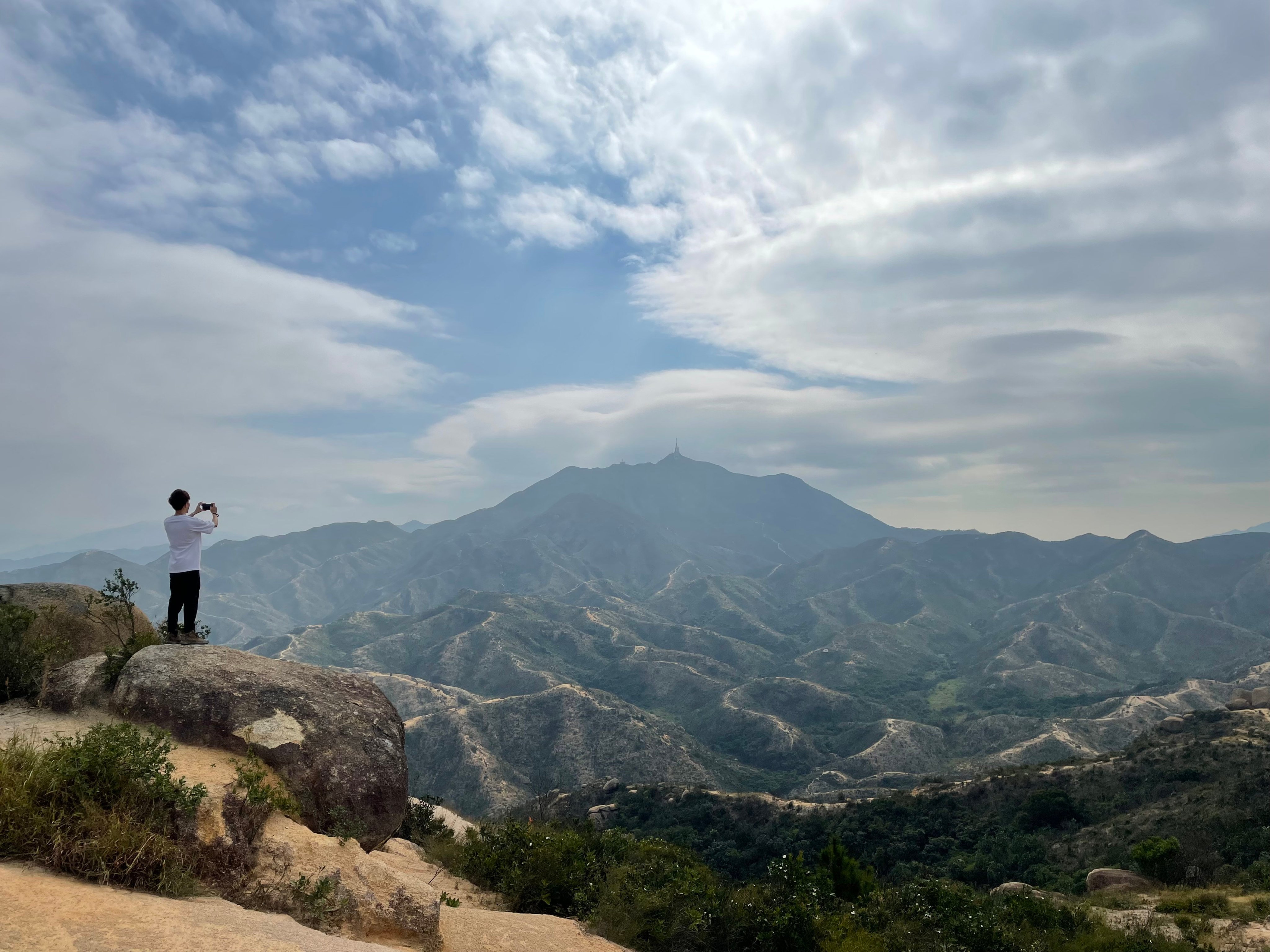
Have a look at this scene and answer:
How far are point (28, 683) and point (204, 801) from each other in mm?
6227

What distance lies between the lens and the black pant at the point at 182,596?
12109 mm

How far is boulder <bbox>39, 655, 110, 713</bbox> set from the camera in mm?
10273

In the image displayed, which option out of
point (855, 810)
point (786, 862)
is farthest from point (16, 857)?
point (855, 810)

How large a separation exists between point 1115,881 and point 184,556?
37.4 m

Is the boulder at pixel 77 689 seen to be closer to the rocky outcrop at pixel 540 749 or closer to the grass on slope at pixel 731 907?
the grass on slope at pixel 731 907

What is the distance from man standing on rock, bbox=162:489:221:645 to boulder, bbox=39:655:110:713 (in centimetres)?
140

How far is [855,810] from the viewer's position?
189 ft

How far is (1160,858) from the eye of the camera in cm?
2888


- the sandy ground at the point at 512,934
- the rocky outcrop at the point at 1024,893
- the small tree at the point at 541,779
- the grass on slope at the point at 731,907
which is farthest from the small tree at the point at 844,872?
the small tree at the point at 541,779

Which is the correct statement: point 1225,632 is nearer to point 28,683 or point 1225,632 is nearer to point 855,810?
point 855,810

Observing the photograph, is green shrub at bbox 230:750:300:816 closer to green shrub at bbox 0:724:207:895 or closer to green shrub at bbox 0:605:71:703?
green shrub at bbox 0:724:207:895

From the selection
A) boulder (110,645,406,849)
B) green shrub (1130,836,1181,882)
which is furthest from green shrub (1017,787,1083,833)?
boulder (110,645,406,849)

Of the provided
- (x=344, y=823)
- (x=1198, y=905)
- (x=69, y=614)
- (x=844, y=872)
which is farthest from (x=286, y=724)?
(x=1198, y=905)

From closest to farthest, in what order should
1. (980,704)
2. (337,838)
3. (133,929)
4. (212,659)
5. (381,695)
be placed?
(133,929) < (337,838) < (212,659) < (381,695) < (980,704)
